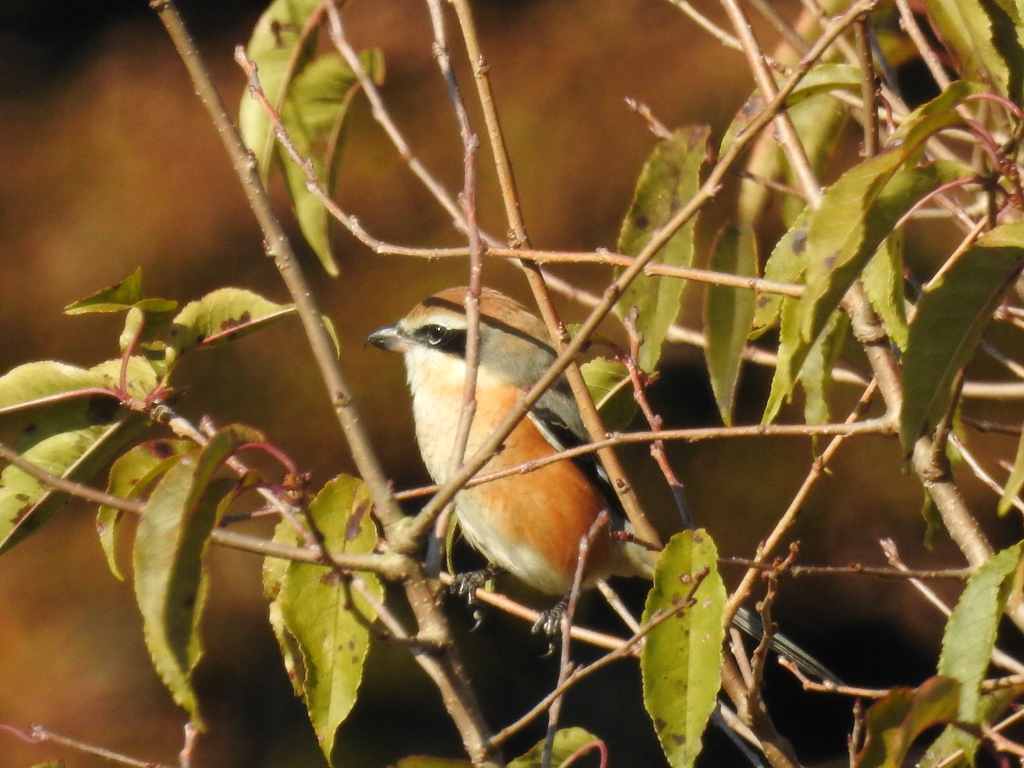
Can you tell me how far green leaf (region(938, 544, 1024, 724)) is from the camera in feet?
3.82

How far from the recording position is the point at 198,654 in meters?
1.06

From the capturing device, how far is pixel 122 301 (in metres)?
1.61

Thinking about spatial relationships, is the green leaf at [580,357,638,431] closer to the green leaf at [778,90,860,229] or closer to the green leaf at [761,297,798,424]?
the green leaf at [778,90,860,229]

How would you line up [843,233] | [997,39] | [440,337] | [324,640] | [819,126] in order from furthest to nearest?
[440,337] → [819,126] → [324,640] → [997,39] → [843,233]

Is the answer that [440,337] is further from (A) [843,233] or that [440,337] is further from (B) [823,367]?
(A) [843,233]

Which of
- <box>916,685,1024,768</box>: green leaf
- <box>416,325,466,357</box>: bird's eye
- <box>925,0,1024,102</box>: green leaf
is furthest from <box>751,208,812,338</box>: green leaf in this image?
<box>416,325,466,357</box>: bird's eye

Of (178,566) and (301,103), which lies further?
(301,103)

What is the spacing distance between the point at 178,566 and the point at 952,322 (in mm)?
812

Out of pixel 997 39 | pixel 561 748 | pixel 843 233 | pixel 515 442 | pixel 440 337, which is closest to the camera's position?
pixel 843 233

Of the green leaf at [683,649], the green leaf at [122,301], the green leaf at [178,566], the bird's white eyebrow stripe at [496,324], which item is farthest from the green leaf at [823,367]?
the bird's white eyebrow stripe at [496,324]

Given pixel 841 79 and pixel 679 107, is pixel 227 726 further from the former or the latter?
pixel 841 79

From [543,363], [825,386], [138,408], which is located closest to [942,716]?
[825,386]

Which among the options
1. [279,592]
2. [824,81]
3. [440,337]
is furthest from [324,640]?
[440,337]

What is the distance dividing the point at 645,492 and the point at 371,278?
1429 mm
